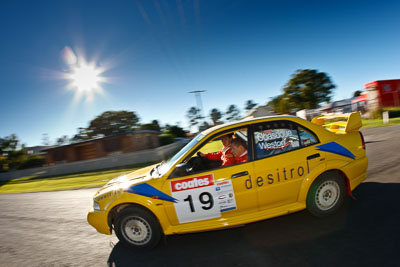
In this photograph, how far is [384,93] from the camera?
25.1 m

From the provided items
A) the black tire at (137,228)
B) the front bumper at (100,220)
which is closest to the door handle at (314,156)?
the black tire at (137,228)

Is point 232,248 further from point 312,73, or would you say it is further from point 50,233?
point 312,73

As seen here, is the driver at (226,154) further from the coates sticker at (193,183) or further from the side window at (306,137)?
the side window at (306,137)

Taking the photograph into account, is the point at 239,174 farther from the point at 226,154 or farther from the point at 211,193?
the point at 226,154

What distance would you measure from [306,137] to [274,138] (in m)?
0.50

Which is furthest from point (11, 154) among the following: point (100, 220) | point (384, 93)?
point (384, 93)

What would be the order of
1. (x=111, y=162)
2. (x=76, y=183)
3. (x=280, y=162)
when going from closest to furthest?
1. (x=280, y=162)
2. (x=76, y=183)
3. (x=111, y=162)

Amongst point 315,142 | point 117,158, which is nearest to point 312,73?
point 117,158

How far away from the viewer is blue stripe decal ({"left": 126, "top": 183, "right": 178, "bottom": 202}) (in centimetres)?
305

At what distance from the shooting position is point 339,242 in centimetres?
271

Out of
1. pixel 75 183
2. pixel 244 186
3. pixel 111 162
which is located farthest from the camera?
pixel 111 162

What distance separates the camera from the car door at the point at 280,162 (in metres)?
3.08

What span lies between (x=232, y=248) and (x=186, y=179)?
3.68ft

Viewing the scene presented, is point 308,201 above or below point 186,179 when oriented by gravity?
below
